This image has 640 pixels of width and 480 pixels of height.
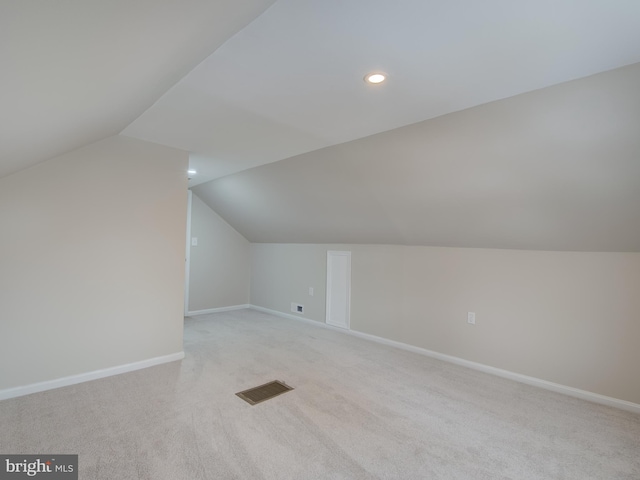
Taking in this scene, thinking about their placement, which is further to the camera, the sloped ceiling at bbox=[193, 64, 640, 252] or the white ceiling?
the sloped ceiling at bbox=[193, 64, 640, 252]

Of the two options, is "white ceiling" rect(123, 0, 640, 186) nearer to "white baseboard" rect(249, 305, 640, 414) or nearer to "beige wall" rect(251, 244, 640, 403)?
"beige wall" rect(251, 244, 640, 403)

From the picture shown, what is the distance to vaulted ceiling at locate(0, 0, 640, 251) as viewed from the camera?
1184 mm

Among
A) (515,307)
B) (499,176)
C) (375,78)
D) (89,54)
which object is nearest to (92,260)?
(89,54)

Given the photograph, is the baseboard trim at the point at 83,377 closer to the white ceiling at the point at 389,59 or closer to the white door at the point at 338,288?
the white door at the point at 338,288

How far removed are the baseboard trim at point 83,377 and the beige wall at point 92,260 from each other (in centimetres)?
4

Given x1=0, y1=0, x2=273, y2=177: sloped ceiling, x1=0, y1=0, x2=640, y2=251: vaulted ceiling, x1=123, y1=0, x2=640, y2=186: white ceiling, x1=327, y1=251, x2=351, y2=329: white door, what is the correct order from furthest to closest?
x1=327, y1=251, x2=351, y2=329: white door < x1=123, y1=0, x2=640, y2=186: white ceiling < x1=0, y1=0, x2=640, y2=251: vaulted ceiling < x1=0, y1=0, x2=273, y2=177: sloped ceiling

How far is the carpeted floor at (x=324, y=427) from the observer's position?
1.78m

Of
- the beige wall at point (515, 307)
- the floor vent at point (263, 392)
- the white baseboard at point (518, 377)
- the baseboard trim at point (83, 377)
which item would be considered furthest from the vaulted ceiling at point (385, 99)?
the floor vent at point (263, 392)

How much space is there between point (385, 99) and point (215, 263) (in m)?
4.42

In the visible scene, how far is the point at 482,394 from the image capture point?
2.68 metres

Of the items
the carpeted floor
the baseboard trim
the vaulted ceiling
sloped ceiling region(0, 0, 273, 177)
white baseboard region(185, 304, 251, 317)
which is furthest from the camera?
white baseboard region(185, 304, 251, 317)

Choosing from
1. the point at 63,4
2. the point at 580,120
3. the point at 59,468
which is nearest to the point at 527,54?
the point at 580,120

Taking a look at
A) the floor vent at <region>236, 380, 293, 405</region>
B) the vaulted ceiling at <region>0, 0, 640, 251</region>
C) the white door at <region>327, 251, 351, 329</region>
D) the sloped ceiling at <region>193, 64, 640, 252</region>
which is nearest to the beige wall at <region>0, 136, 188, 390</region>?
the vaulted ceiling at <region>0, 0, 640, 251</region>

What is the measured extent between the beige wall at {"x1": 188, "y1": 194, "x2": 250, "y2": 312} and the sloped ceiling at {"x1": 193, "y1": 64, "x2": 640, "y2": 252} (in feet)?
5.94
